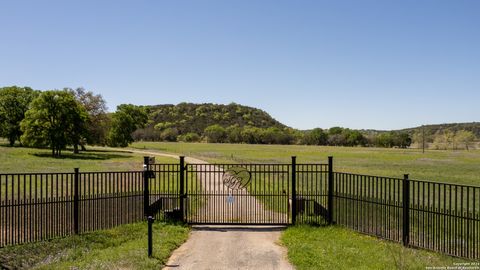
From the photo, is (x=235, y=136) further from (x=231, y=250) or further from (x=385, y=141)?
(x=231, y=250)

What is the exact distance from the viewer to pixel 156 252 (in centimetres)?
1031

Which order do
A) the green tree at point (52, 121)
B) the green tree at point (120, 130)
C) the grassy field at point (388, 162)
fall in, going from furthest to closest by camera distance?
the green tree at point (120, 130) < the green tree at point (52, 121) < the grassy field at point (388, 162)

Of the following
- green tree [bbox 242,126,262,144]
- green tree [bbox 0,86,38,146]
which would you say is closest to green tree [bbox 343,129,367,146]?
green tree [bbox 242,126,262,144]

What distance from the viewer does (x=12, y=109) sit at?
225 ft

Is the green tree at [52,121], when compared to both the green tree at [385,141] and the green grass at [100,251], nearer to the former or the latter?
the green grass at [100,251]

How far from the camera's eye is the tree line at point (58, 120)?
55.6 metres

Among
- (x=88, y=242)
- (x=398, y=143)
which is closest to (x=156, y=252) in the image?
(x=88, y=242)

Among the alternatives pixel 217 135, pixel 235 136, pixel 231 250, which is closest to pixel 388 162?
pixel 231 250

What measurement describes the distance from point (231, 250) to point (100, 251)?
329 centimetres

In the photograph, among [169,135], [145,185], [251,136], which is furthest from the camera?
[169,135]

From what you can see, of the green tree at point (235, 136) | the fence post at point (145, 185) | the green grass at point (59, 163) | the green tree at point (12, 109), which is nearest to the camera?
the fence post at point (145, 185)

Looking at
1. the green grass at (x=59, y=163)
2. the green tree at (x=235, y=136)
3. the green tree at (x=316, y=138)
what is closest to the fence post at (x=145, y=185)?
the green grass at (x=59, y=163)

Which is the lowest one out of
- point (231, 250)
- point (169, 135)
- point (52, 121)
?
point (231, 250)

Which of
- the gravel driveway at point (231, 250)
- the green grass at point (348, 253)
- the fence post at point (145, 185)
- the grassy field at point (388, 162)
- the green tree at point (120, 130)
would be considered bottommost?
the grassy field at point (388, 162)
